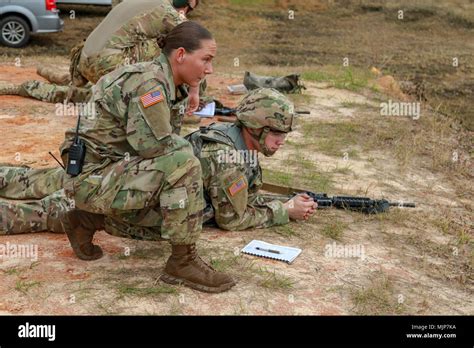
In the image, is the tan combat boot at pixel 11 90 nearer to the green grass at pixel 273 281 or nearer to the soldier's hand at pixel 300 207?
the soldier's hand at pixel 300 207

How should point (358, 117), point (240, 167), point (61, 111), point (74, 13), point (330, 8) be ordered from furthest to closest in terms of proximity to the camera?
1. point (330, 8)
2. point (74, 13)
3. point (358, 117)
4. point (61, 111)
5. point (240, 167)

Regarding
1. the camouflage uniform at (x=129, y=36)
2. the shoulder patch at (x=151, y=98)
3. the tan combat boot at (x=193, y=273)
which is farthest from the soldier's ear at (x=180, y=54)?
the camouflage uniform at (x=129, y=36)

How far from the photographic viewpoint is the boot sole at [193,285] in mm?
3795

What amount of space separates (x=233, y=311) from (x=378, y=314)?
0.80 metres

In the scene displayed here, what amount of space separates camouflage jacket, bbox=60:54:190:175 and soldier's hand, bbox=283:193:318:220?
4.75 feet

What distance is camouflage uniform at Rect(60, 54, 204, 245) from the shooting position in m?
3.58

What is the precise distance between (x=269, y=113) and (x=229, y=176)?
499mm

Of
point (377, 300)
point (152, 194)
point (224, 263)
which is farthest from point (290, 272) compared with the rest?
point (152, 194)

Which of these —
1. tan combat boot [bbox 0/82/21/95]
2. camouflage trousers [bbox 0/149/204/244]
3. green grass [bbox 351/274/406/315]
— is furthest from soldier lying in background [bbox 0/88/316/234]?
tan combat boot [bbox 0/82/21/95]

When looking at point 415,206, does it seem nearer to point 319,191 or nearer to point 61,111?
point 319,191

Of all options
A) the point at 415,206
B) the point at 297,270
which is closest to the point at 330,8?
the point at 415,206

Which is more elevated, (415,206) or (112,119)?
(112,119)

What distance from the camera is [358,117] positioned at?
27.9ft

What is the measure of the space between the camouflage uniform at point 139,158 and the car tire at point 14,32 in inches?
360
